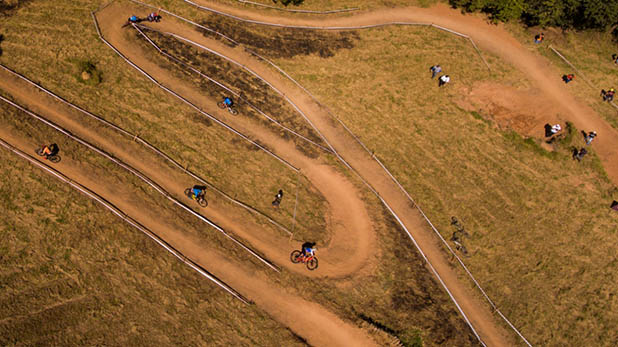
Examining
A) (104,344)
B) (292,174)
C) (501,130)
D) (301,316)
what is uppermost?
(501,130)

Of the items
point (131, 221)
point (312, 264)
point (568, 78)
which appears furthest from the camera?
point (568, 78)

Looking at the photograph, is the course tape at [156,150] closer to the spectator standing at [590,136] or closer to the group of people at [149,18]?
the group of people at [149,18]

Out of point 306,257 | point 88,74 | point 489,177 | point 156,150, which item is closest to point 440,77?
point 489,177

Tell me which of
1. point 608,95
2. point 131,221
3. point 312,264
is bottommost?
point 312,264

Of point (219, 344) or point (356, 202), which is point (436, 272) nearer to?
point (356, 202)

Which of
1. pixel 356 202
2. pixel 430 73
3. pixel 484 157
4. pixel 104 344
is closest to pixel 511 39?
pixel 430 73

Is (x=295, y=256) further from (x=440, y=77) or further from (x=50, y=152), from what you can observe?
(x=440, y=77)
